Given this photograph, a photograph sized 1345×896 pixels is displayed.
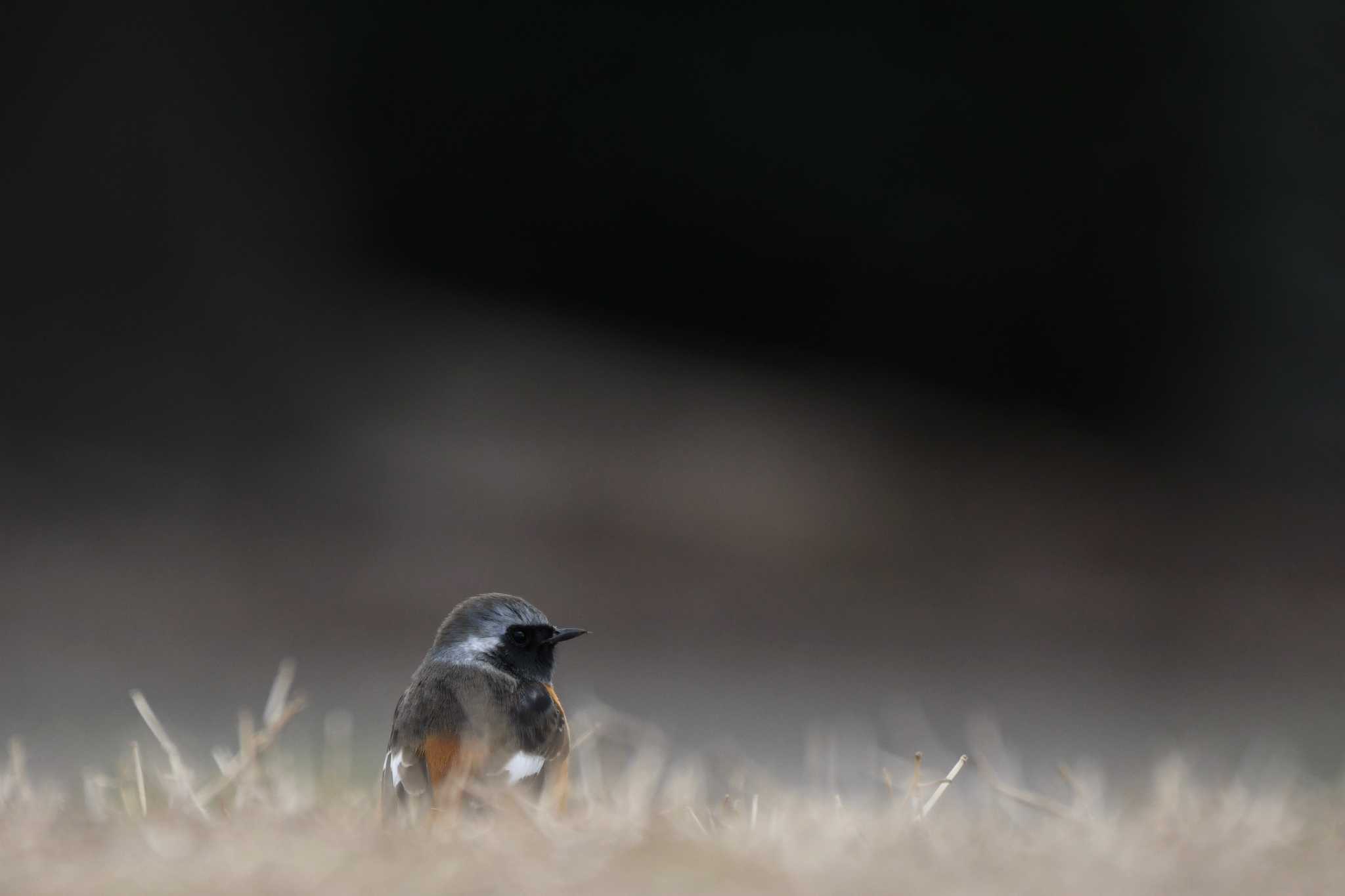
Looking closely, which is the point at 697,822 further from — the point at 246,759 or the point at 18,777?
the point at 18,777

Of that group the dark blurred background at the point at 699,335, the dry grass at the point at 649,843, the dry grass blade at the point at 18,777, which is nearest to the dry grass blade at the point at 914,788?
the dry grass at the point at 649,843

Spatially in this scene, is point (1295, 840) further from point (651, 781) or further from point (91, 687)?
point (91, 687)

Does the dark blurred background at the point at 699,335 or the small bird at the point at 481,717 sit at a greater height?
the dark blurred background at the point at 699,335

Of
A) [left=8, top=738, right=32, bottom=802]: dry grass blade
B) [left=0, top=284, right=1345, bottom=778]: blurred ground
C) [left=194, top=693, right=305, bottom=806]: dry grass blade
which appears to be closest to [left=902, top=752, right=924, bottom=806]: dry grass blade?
[left=194, top=693, right=305, bottom=806]: dry grass blade

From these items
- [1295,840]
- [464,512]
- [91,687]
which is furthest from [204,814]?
[464,512]

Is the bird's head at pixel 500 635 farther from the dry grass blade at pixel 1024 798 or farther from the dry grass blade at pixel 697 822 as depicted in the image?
the dry grass blade at pixel 1024 798

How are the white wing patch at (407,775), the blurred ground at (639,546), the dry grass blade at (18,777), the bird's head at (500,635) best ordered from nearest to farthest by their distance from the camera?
the dry grass blade at (18,777)
the white wing patch at (407,775)
the bird's head at (500,635)
the blurred ground at (639,546)
